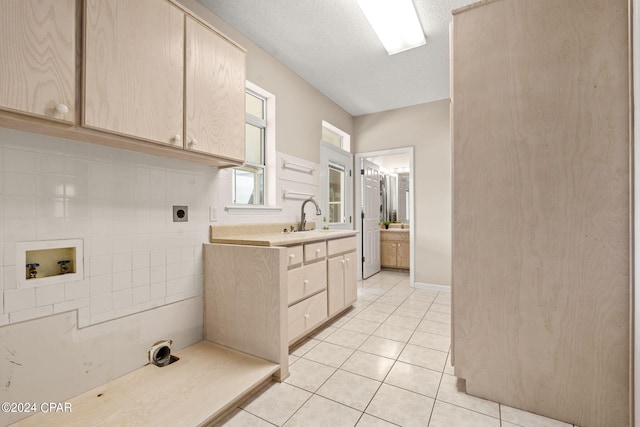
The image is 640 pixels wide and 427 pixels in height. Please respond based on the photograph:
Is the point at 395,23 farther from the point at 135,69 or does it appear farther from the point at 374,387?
the point at 374,387

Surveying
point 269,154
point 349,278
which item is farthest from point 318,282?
point 269,154

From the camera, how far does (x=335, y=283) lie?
273 cm

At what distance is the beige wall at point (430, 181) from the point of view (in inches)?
159

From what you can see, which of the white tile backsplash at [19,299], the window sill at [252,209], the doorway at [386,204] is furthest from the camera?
the doorway at [386,204]

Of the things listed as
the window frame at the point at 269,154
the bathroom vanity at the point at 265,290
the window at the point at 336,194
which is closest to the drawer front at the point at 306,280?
the bathroom vanity at the point at 265,290

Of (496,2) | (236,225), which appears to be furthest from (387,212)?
(496,2)

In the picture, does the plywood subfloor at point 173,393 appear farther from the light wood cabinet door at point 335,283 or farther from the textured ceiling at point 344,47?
the textured ceiling at point 344,47

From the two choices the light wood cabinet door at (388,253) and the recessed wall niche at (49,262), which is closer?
the recessed wall niche at (49,262)

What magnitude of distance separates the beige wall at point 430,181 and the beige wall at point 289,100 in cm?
121

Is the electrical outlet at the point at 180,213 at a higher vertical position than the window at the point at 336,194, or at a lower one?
lower

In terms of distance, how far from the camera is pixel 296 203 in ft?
10.8

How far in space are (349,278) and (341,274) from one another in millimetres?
217

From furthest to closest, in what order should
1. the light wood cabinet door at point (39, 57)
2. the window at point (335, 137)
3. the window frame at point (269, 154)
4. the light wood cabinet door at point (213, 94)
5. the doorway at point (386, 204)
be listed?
the doorway at point (386, 204)
the window at point (335, 137)
the window frame at point (269, 154)
the light wood cabinet door at point (213, 94)
the light wood cabinet door at point (39, 57)

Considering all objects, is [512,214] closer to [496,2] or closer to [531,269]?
[531,269]
